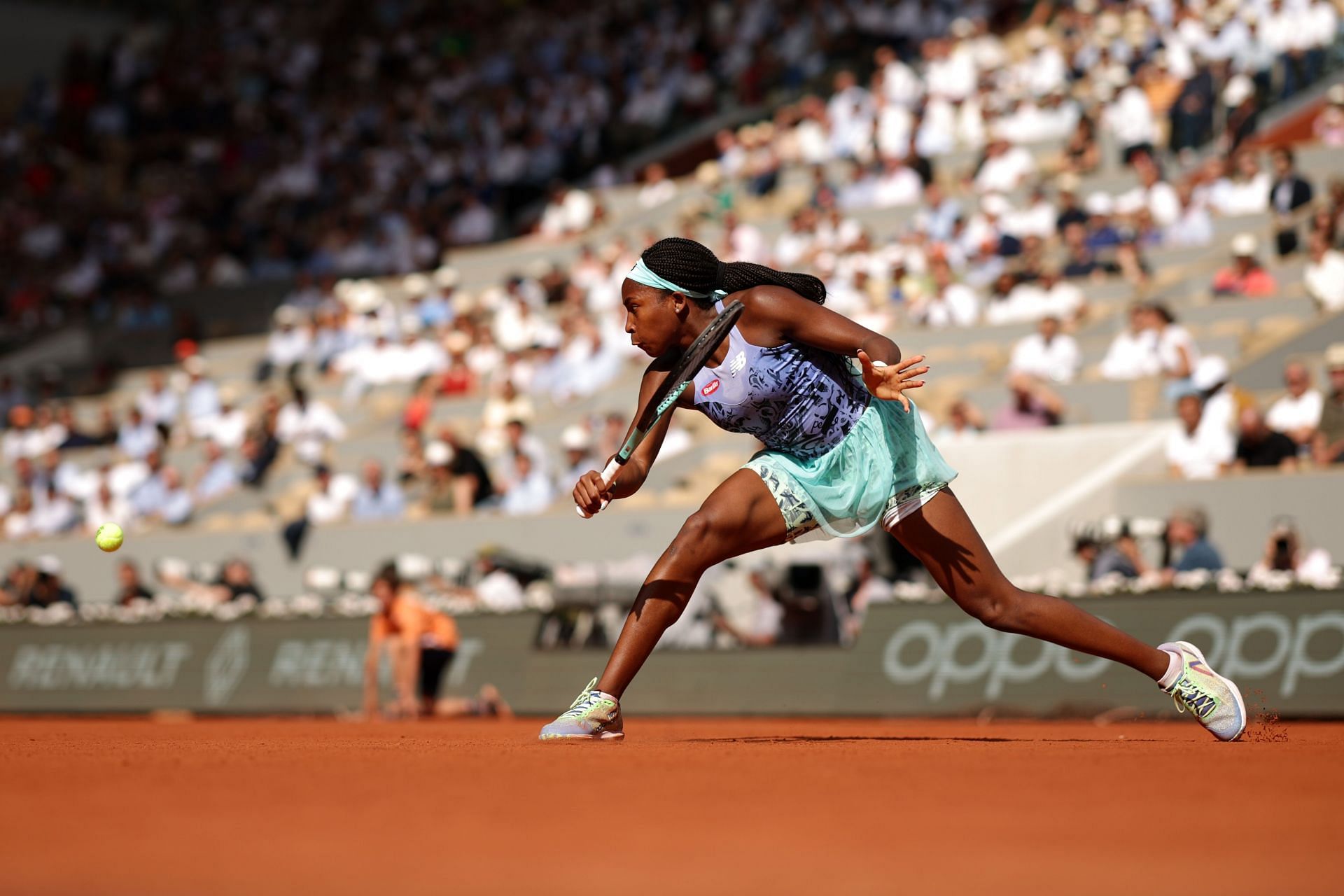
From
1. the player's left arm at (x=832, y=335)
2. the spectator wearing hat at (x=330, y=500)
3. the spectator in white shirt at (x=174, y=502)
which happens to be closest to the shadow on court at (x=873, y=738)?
the player's left arm at (x=832, y=335)

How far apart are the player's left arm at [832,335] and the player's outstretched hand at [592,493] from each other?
887mm

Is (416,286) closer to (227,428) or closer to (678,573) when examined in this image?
(227,428)

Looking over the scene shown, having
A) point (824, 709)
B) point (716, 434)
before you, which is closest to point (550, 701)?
point (824, 709)

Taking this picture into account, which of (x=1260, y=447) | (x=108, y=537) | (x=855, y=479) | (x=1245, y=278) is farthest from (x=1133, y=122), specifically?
(x=855, y=479)

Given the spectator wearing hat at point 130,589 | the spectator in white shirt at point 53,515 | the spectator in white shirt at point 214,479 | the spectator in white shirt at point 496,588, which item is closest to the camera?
the spectator in white shirt at point 496,588

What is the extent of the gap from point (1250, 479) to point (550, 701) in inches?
229

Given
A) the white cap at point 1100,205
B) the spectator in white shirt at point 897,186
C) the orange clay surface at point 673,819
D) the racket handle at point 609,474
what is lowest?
the orange clay surface at point 673,819

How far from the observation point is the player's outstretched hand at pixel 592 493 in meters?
7.41

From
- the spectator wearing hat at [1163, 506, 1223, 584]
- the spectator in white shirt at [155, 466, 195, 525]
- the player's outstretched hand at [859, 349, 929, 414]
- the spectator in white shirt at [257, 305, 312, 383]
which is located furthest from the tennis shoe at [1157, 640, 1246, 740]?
the spectator in white shirt at [257, 305, 312, 383]

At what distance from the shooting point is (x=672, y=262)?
24.8 ft

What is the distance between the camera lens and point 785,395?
7473 millimetres

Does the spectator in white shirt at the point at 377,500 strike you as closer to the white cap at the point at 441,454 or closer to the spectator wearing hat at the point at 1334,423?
the white cap at the point at 441,454

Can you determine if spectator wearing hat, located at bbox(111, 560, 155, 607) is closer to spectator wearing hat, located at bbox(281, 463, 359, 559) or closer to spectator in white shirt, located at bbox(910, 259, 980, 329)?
spectator wearing hat, located at bbox(281, 463, 359, 559)

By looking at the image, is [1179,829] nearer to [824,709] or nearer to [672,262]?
[672,262]
